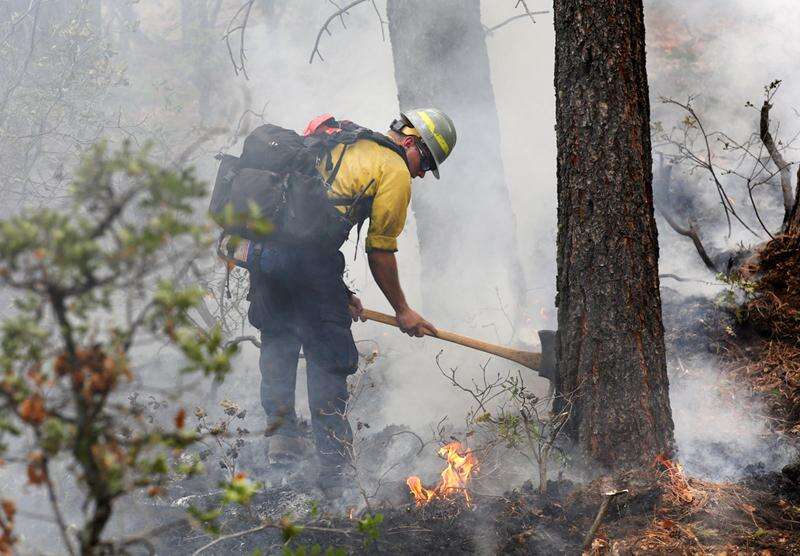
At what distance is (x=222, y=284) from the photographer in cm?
604

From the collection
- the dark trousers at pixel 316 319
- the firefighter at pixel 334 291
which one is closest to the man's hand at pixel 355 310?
the firefighter at pixel 334 291

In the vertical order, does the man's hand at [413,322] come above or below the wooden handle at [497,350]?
above

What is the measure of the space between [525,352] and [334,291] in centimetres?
122

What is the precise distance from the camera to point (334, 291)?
4.28 metres

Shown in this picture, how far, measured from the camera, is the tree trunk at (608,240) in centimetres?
328

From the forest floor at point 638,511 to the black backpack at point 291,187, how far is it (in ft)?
4.95

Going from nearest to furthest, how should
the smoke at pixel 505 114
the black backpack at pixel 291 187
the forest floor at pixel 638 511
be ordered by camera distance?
the forest floor at pixel 638 511
the black backpack at pixel 291 187
the smoke at pixel 505 114

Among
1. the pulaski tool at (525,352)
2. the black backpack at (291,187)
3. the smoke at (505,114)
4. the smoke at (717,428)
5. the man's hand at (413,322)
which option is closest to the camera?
the smoke at (717,428)

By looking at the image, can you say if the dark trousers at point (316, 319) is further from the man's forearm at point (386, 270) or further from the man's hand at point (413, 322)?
the man's hand at point (413, 322)

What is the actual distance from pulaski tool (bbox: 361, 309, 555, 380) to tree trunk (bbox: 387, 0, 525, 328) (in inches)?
73.2

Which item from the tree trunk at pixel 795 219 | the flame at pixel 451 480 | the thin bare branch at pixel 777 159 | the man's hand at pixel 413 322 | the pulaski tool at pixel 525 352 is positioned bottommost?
the flame at pixel 451 480

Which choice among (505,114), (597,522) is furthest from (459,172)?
(505,114)

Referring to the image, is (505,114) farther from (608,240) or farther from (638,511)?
(638,511)

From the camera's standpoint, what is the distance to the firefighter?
13.4ft
